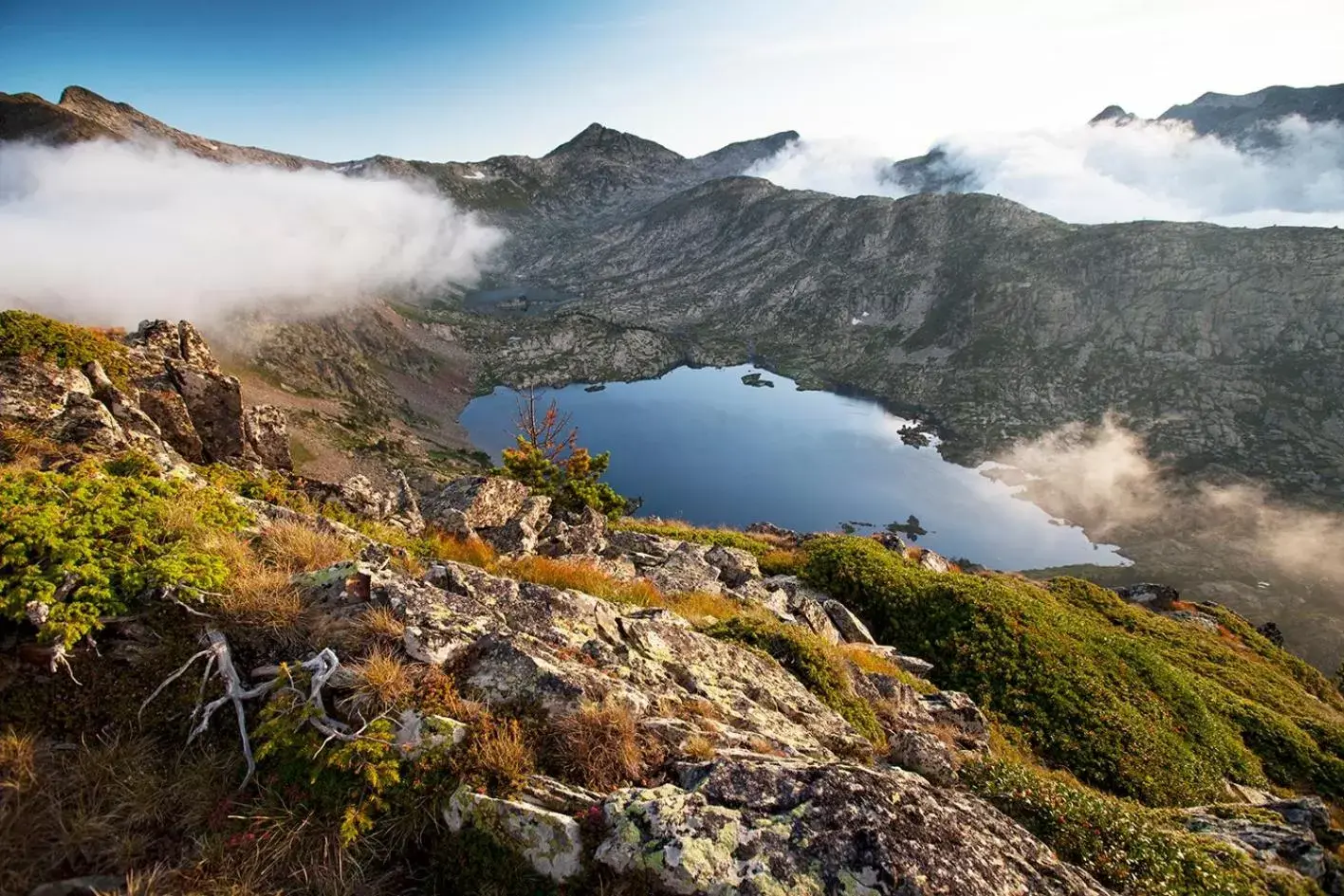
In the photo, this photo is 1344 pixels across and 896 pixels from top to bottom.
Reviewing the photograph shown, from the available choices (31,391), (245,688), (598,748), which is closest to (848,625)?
(598,748)

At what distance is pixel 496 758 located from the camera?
580 cm

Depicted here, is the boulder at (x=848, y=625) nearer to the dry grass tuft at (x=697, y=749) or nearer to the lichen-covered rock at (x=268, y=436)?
the dry grass tuft at (x=697, y=749)

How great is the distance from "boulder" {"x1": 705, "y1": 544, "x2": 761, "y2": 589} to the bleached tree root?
18195 mm

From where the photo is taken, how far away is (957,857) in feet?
19.3

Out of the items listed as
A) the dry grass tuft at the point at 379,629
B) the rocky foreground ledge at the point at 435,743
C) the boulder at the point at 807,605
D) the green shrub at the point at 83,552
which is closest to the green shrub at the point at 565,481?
the boulder at the point at 807,605

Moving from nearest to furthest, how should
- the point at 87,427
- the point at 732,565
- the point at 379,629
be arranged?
the point at 379,629 → the point at 87,427 → the point at 732,565

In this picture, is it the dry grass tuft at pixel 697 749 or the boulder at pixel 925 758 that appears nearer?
the dry grass tuft at pixel 697 749

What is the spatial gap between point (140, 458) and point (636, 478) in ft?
576

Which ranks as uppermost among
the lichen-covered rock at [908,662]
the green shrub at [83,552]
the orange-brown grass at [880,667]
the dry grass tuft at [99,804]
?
the green shrub at [83,552]

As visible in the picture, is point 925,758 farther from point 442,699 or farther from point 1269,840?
point 1269,840

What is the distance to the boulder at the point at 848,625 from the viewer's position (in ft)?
69.4

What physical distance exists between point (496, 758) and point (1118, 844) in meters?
8.76

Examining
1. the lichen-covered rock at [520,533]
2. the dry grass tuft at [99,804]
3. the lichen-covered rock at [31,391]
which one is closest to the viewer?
the dry grass tuft at [99,804]

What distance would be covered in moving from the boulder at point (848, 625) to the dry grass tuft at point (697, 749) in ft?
51.3
